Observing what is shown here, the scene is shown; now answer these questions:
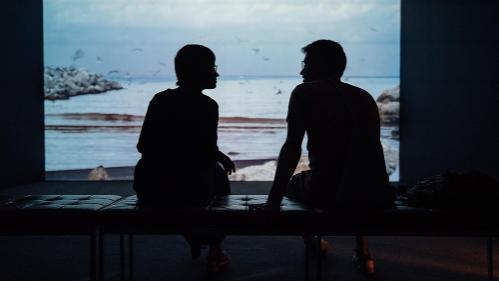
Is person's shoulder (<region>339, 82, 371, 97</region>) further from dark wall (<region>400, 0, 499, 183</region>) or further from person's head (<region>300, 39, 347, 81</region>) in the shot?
dark wall (<region>400, 0, 499, 183</region>)

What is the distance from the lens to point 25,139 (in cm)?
527

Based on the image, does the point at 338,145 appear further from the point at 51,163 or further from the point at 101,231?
the point at 51,163

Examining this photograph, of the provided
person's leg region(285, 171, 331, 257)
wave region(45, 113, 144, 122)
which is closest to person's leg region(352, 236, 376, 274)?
person's leg region(285, 171, 331, 257)

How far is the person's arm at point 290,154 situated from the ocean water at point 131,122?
142 inches

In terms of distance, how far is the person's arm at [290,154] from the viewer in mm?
1670

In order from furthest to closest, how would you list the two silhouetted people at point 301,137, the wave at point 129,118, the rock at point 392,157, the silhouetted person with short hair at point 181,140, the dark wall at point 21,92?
the wave at point 129,118, the rock at point 392,157, the dark wall at point 21,92, the silhouetted person with short hair at point 181,140, the two silhouetted people at point 301,137

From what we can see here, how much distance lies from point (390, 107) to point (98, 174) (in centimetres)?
311

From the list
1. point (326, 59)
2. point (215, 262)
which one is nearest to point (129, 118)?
point (215, 262)

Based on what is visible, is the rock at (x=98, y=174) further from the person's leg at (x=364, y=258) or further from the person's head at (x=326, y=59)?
the person's head at (x=326, y=59)

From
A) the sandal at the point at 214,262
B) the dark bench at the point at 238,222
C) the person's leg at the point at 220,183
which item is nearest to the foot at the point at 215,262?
the sandal at the point at 214,262

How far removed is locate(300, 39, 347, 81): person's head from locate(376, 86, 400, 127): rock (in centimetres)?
354

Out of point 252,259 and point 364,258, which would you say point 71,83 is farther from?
point 364,258

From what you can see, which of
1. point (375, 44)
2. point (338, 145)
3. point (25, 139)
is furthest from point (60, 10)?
point (338, 145)

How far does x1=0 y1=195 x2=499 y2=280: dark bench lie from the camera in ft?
5.59
